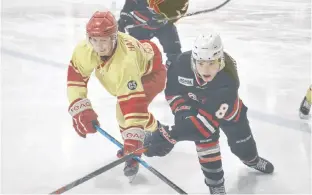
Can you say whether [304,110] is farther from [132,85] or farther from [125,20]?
[132,85]

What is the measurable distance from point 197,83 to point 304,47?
8.17 feet

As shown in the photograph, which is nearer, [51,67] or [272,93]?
[272,93]

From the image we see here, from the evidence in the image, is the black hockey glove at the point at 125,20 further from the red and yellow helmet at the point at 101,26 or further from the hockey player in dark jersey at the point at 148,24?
the red and yellow helmet at the point at 101,26

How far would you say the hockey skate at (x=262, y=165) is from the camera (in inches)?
→ 73.9

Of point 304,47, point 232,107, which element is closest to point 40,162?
point 232,107

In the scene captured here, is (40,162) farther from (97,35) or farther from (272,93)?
(272,93)

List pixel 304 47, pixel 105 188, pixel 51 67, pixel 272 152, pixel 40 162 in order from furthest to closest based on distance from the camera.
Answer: pixel 304 47 → pixel 51 67 → pixel 272 152 → pixel 40 162 → pixel 105 188

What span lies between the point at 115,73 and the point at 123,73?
1.4 inches

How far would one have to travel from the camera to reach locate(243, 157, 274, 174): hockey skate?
1.88m

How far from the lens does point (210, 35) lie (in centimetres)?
154

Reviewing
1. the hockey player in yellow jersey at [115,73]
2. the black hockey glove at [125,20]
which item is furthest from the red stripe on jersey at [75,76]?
the black hockey glove at [125,20]

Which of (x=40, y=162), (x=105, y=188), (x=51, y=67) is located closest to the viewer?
(x=105, y=188)

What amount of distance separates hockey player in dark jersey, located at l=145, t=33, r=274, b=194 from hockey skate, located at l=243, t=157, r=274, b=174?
133 millimetres

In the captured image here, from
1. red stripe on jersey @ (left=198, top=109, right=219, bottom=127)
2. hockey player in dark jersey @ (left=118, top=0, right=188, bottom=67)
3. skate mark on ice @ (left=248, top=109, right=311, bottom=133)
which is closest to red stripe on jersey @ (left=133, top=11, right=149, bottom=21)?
hockey player in dark jersey @ (left=118, top=0, right=188, bottom=67)
